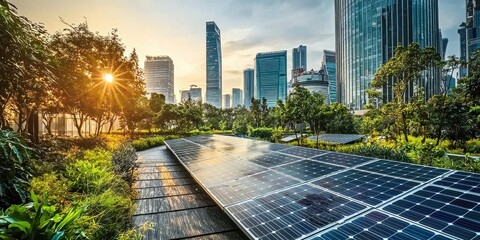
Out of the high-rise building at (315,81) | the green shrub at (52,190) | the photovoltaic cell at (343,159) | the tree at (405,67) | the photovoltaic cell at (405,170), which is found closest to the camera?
the green shrub at (52,190)

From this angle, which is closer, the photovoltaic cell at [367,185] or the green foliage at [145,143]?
the photovoltaic cell at [367,185]

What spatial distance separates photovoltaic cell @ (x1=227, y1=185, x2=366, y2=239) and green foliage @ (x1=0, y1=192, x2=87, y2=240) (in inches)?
101

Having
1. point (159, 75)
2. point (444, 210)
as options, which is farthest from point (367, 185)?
point (159, 75)

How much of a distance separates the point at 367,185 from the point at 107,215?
19.9ft

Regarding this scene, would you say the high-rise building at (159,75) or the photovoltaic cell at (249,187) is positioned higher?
the high-rise building at (159,75)

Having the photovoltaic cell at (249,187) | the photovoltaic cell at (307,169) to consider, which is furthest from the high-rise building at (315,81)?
the photovoltaic cell at (249,187)

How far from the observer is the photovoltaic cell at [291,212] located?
10.9 feet

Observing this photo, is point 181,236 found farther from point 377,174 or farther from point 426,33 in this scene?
point 426,33

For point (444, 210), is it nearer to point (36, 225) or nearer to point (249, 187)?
point (249, 187)

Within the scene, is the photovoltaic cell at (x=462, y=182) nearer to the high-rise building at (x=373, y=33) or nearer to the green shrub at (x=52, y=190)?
the green shrub at (x=52, y=190)

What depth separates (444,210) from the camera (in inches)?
139

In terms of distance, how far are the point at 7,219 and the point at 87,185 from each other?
3361 mm

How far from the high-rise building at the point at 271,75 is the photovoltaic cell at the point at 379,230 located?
183487 millimetres

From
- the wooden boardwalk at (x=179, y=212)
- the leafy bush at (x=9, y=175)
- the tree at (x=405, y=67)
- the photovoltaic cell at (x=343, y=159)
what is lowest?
the wooden boardwalk at (x=179, y=212)
